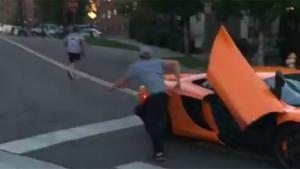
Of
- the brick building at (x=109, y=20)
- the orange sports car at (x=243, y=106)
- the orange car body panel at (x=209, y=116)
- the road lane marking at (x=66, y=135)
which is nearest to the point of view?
the orange sports car at (x=243, y=106)

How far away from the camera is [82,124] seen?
483 inches

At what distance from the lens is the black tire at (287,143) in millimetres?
8711

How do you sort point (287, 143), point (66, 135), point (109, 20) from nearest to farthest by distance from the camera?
point (287, 143), point (66, 135), point (109, 20)

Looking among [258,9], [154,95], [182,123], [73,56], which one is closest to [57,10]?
[258,9]

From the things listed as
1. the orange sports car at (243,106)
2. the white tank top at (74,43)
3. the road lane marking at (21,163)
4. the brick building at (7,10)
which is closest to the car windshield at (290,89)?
the orange sports car at (243,106)

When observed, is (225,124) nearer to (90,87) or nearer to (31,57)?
(90,87)

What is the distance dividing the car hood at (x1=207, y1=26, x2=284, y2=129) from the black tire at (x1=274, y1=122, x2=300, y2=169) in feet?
0.79

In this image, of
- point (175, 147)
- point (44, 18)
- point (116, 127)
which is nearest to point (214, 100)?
point (175, 147)

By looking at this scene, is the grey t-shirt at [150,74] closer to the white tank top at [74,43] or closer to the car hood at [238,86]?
the car hood at [238,86]

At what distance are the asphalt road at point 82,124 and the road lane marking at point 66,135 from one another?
0.49 feet

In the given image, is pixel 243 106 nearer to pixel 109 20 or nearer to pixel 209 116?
pixel 209 116

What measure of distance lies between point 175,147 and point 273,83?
5.68ft

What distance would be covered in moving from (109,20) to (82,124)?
271 ft

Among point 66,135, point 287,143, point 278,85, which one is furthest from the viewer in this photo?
point 66,135
